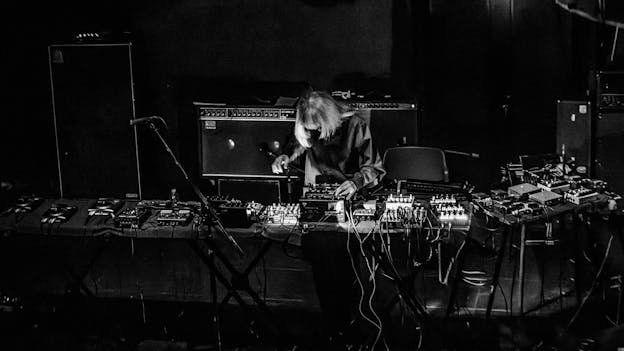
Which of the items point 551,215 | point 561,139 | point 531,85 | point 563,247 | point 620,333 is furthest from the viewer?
point 531,85

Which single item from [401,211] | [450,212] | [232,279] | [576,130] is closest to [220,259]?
[232,279]

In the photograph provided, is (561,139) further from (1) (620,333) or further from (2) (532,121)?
(1) (620,333)

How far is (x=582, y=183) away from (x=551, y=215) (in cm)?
51

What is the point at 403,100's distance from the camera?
6.32m

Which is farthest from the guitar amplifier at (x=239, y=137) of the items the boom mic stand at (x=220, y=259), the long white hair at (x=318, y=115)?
the boom mic stand at (x=220, y=259)

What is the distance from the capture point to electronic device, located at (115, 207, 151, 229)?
4195mm

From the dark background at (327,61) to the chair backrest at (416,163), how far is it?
114 cm

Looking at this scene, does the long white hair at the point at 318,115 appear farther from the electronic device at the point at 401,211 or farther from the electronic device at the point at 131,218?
the electronic device at the point at 131,218

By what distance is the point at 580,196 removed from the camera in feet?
14.0

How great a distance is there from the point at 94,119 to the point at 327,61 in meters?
2.33

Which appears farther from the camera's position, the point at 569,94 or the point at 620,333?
the point at 569,94

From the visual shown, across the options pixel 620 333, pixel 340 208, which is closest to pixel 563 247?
pixel 340 208

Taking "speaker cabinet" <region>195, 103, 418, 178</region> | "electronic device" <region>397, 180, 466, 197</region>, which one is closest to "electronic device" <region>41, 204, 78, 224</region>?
"electronic device" <region>397, 180, 466, 197</region>

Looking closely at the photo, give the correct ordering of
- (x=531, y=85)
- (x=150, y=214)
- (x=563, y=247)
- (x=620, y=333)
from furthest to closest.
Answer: (x=531, y=85)
(x=563, y=247)
(x=150, y=214)
(x=620, y=333)
